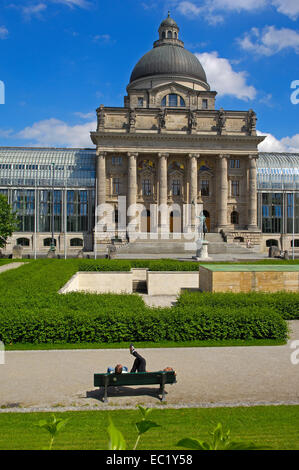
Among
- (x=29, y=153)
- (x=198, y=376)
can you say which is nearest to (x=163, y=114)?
(x=29, y=153)

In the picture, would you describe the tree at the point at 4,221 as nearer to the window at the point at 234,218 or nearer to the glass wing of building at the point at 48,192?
the glass wing of building at the point at 48,192

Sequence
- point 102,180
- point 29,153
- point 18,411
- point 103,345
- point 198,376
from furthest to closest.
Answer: point 29,153 < point 102,180 < point 103,345 < point 198,376 < point 18,411

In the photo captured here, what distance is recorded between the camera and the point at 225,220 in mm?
65375

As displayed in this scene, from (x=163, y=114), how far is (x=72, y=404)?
60.7 m

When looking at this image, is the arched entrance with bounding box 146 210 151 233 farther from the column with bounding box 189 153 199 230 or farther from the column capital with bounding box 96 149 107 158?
the column capital with bounding box 96 149 107 158

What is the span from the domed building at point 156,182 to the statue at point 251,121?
0.20 m

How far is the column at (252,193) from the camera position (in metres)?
65.4

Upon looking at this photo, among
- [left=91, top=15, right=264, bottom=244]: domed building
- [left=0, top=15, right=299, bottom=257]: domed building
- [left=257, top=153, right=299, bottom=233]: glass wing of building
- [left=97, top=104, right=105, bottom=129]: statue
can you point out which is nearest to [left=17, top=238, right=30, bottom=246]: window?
[left=0, top=15, right=299, bottom=257]: domed building

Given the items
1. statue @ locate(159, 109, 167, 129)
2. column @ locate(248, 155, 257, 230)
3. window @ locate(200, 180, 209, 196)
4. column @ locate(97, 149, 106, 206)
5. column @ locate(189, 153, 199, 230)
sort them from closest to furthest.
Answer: column @ locate(97, 149, 106, 206) → column @ locate(189, 153, 199, 230) → statue @ locate(159, 109, 167, 129) → column @ locate(248, 155, 257, 230) → window @ locate(200, 180, 209, 196)

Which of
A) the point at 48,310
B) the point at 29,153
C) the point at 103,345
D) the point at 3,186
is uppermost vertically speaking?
the point at 29,153

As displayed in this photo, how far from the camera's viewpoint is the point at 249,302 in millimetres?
17906

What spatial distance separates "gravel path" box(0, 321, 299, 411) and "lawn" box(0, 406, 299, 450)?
0.62 m

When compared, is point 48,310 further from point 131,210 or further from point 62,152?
point 62,152

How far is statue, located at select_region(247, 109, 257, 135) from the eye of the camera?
6569 cm
